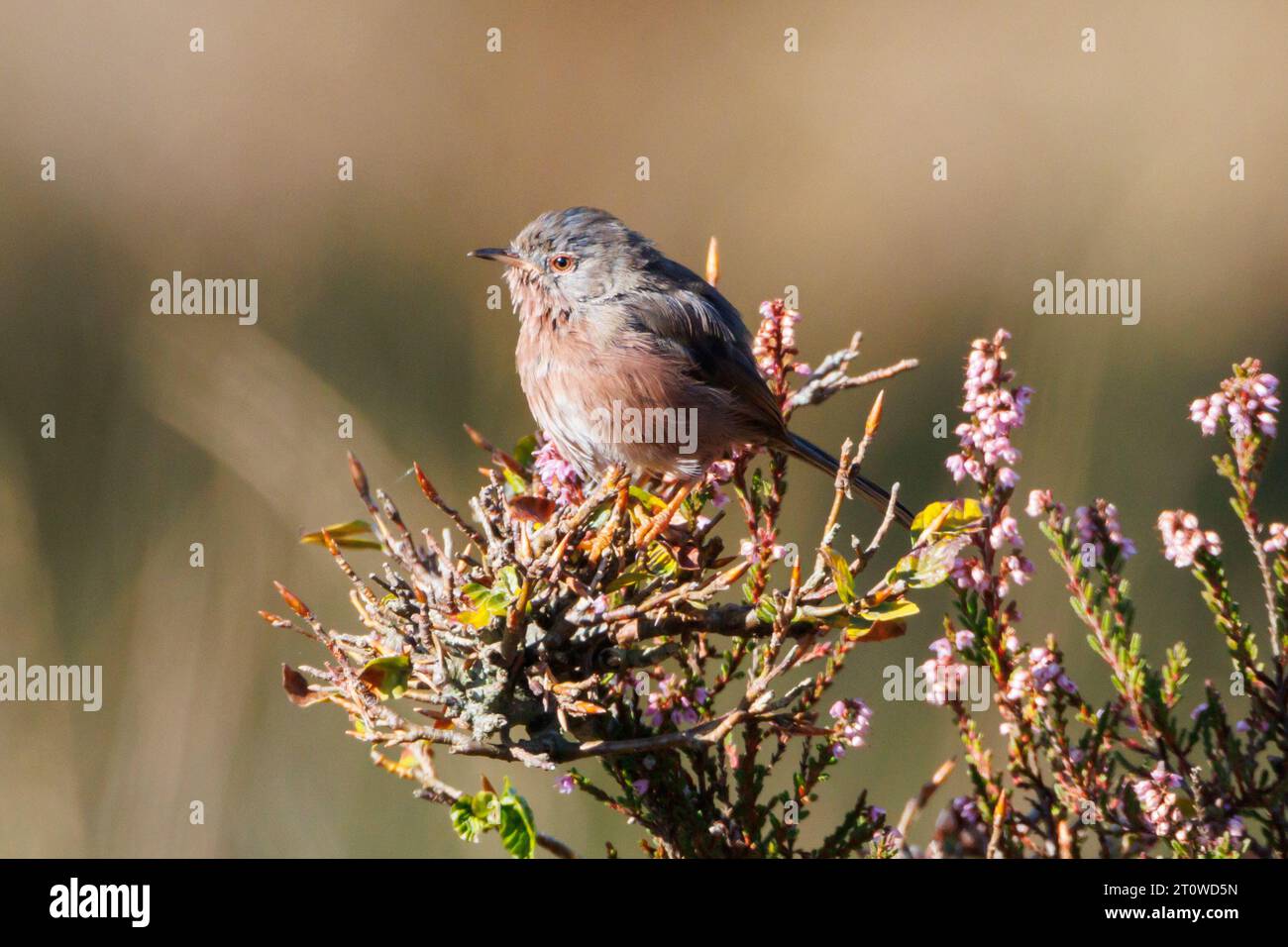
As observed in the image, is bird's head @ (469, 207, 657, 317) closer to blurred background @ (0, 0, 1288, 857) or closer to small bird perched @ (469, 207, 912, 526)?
small bird perched @ (469, 207, 912, 526)

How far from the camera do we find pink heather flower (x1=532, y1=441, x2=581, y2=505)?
2.52 meters

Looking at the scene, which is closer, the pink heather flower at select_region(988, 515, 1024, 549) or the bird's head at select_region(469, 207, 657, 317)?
the pink heather flower at select_region(988, 515, 1024, 549)

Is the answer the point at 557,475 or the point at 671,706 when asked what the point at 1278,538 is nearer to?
the point at 671,706

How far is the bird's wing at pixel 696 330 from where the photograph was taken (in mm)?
3551

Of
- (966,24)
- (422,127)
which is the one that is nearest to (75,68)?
(422,127)

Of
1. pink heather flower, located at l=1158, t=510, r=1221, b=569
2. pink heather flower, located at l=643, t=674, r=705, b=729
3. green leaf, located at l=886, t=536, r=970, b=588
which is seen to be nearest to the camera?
green leaf, located at l=886, t=536, r=970, b=588

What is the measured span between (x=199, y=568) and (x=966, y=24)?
4.75 meters

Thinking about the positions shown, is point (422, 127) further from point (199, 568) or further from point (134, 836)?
point (134, 836)

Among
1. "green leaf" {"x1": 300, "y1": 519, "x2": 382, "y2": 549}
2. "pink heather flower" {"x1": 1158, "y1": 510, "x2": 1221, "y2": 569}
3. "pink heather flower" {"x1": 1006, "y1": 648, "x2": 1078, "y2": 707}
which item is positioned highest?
"green leaf" {"x1": 300, "y1": 519, "x2": 382, "y2": 549}

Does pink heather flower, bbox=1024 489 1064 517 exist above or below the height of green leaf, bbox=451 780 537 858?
above

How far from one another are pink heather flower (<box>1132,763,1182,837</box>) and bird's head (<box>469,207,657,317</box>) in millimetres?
2064

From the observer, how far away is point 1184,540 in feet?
6.81

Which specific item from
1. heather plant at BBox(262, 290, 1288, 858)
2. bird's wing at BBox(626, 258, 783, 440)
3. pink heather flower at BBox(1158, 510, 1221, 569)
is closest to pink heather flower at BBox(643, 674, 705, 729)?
heather plant at BBox(262, 290, 1288, 858)

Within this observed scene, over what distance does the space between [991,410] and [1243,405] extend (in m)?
0.43
